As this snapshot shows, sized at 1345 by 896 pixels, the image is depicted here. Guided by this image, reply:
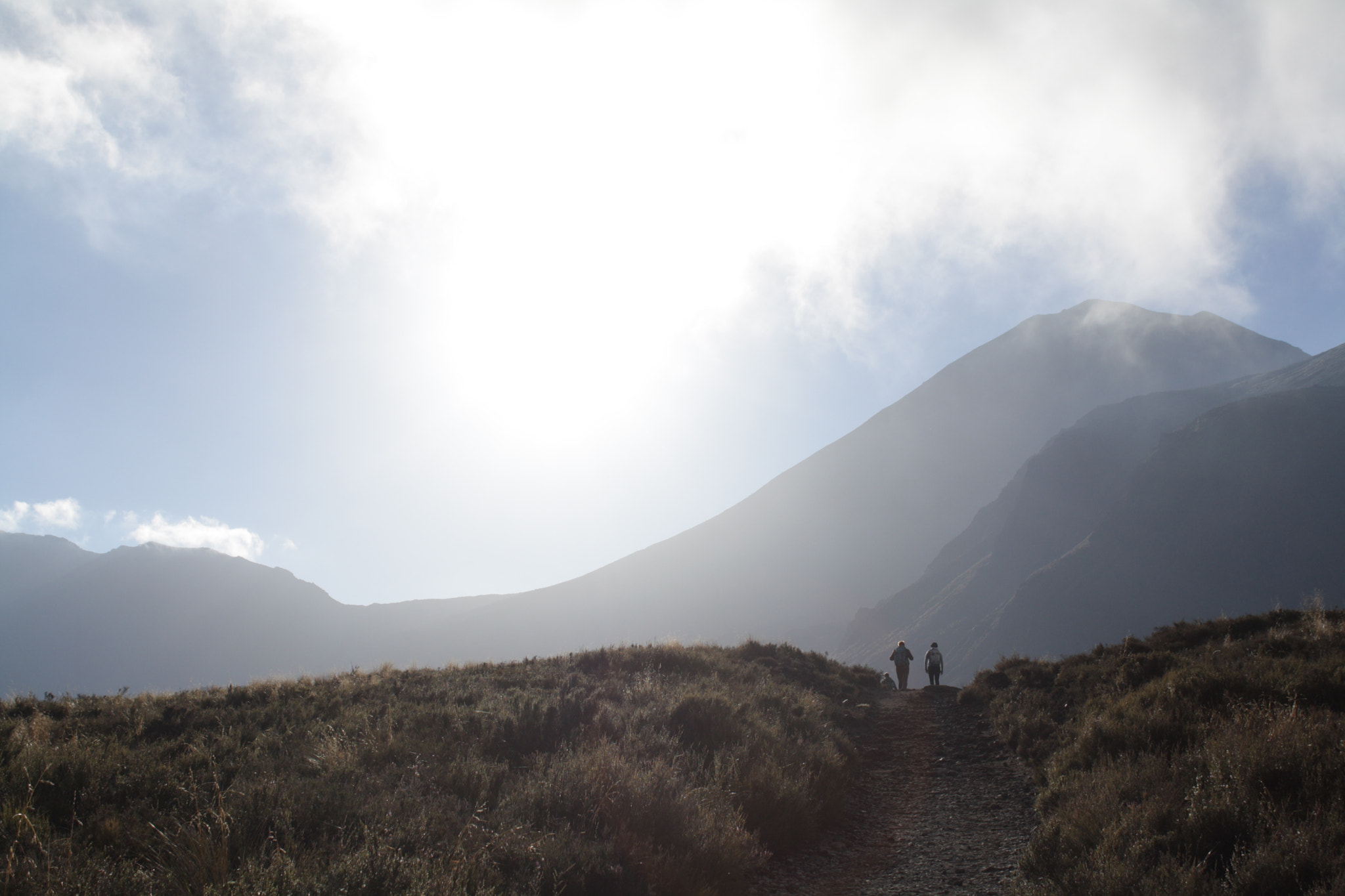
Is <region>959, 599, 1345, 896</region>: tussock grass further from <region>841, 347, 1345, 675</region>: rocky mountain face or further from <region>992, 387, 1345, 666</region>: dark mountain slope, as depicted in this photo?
<region>841, 347, 1345, 675</region>: rocky mountain face

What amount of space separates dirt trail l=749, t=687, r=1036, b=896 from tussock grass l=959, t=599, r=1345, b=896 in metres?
0.48

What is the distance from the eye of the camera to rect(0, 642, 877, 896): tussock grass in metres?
4.32

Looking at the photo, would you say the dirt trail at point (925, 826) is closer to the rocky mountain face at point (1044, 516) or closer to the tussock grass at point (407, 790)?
the tussock grass at point (407, 790)

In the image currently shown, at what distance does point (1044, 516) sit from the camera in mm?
151125

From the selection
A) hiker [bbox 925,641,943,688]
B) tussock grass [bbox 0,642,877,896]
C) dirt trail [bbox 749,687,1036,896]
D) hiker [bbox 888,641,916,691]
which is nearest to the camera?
tussock grass [bbox 0,642,877,896]

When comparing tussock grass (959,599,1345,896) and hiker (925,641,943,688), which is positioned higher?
tussock grass (959,599,1345,896)

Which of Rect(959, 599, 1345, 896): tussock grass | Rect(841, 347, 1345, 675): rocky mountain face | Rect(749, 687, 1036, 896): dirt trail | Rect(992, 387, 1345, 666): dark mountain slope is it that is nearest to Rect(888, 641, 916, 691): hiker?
Rect(749, 687, 1036, 896): dirt trail

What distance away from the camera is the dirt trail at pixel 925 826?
6238mm

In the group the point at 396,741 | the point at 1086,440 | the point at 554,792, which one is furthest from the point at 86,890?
the point at 1086,440

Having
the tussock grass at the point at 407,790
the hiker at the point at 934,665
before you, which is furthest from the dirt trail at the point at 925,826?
the hiker at the point at 934,665

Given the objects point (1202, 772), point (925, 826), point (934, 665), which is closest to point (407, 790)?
point (925, 826)

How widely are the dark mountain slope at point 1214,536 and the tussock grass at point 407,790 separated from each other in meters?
120

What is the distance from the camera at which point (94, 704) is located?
9367 millimetres

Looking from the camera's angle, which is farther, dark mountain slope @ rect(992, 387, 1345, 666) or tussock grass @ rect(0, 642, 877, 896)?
dark mountain slope @ rect(992, 387, 1345, 666)
